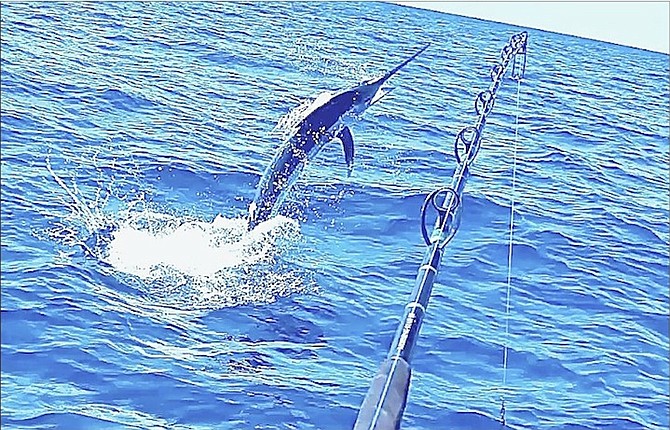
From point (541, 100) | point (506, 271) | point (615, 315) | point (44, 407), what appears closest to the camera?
point (44, 407)

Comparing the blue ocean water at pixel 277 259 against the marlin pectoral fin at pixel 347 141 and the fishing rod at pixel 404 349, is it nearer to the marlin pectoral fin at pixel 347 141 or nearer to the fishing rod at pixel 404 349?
the marlin pectoral fin at pixel 347 141

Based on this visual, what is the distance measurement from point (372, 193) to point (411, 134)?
13.5ft

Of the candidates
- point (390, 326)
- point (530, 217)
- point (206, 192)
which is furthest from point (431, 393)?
point (530, 217)

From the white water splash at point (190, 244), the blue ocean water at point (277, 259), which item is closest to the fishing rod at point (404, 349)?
the blue ocean water at point (277, 259)

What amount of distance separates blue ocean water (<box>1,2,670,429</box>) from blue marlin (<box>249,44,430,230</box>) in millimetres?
474

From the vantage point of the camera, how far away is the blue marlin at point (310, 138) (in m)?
8.16

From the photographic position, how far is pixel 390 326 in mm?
7438

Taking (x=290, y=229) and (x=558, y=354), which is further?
(x=290, y=229)

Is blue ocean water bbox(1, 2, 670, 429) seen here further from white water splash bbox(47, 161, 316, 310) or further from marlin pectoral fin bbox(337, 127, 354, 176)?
marlin pectoral fin bbox(337, 127, 354, 176)

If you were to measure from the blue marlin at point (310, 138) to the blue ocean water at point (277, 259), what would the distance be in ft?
1.56

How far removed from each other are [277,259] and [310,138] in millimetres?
1115

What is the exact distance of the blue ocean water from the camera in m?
6.11

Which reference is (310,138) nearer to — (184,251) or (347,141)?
(347,141)

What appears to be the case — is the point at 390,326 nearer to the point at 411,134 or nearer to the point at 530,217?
the point at 530,217
